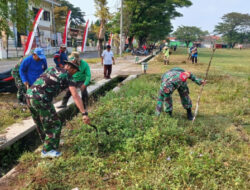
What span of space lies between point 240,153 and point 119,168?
2.00 metres

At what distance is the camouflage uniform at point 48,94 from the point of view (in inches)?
128

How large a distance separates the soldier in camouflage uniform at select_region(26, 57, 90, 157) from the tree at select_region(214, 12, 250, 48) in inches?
3628

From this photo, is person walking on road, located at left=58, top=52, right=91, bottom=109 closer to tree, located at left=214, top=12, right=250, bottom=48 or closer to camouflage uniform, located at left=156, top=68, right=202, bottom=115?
camouflage uniform, located at left=156, top=68, right=202, bottom=115

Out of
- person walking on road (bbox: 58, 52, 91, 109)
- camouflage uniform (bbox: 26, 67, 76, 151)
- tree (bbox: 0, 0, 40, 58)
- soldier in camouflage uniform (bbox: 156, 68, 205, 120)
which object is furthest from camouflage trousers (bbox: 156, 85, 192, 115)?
tree (bbox: 0, 0, 40, 58)

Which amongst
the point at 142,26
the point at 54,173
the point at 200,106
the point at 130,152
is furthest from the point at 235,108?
the point at 142,26

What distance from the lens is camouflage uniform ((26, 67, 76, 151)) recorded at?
3.25 meters

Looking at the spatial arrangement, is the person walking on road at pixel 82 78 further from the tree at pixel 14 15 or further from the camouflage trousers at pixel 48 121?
the tree at pixel 14 15

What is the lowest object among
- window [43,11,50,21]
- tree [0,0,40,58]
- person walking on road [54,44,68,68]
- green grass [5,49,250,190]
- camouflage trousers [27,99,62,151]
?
green grass [5,49,250,190]

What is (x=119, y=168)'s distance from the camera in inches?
128

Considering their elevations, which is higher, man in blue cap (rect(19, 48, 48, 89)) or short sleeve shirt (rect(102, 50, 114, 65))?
short sleeve shirt (rect(102, 50, 114, 65))

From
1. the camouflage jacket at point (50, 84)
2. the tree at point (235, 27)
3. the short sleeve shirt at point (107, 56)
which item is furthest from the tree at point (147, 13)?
the tree at point (235, 27)

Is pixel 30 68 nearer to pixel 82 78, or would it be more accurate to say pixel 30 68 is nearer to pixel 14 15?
pixel 82 78

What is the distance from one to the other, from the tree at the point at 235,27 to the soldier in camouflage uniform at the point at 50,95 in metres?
92.1

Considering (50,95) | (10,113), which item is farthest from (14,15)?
(50,95)
